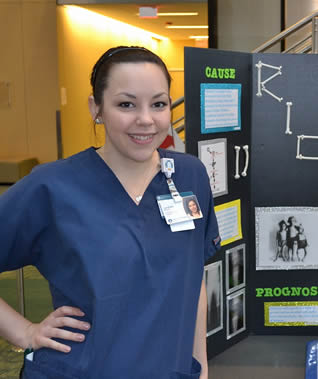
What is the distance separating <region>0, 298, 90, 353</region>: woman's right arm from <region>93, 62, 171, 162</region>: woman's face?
0.34 m

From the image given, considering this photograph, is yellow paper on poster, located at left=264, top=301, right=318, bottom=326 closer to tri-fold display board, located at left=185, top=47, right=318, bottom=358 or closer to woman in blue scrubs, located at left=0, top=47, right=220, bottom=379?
tri-fold display board, located at left=185, top=47, right=318, bottom=358

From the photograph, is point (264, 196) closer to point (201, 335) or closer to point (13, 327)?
point (201, 335)

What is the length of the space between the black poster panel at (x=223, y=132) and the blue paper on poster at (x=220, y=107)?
19 millimetres

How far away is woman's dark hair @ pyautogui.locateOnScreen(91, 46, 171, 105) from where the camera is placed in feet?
3.74

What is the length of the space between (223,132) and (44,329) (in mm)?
1716

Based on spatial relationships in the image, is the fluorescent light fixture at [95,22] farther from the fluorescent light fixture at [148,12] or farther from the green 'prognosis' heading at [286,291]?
the green 'prognosis' heading at [286,291]

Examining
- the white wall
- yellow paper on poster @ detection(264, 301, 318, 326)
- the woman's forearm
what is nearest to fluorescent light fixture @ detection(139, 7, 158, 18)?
the white wall

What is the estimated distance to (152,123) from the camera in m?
A: 1.13

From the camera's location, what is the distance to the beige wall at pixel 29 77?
9.34 metres

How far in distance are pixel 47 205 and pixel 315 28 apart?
357 cm

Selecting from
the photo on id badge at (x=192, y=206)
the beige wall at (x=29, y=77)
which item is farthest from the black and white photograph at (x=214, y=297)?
the beige wall at (x=29, y=77)

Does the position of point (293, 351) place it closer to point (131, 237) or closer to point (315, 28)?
point (131, 237)

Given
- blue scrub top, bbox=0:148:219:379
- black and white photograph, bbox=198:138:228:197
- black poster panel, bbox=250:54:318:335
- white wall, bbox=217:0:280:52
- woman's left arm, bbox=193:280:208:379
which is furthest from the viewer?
white wall, bbox=217:0:280:52

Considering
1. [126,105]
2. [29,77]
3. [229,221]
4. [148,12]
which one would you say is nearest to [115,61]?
[126,105]
